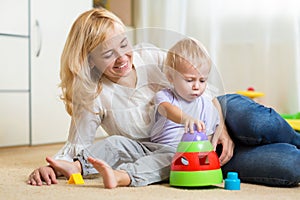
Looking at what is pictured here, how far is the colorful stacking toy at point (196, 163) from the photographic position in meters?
1.15

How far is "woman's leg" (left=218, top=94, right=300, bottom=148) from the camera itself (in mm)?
1281

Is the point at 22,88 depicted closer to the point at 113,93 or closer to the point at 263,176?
the point at 113,93

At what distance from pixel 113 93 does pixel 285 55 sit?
56.8 inches

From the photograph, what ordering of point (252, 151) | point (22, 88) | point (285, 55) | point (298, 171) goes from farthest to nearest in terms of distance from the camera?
point (285, 55), point (22, 88), point (252, 151), point (298, 171)

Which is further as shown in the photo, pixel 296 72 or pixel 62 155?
pixel 296 72

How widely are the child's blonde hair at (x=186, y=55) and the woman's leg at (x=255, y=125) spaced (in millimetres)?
133

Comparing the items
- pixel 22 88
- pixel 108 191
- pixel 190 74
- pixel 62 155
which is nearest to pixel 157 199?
pixel 108 191

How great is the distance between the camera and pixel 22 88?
2.29m

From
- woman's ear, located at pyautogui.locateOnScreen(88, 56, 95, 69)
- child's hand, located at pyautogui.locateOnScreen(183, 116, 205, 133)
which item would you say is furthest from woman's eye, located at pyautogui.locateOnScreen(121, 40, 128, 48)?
child's hand, located at pyautogui.locateOnScreen(183, 116, 205, 133)

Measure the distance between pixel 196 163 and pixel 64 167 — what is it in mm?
365

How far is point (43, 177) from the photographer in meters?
1.29

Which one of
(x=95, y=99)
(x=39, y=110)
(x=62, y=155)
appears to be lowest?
(x=39, y=110)

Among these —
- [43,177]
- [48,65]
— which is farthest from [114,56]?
[48,65]

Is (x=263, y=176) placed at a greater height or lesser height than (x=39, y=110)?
greater
